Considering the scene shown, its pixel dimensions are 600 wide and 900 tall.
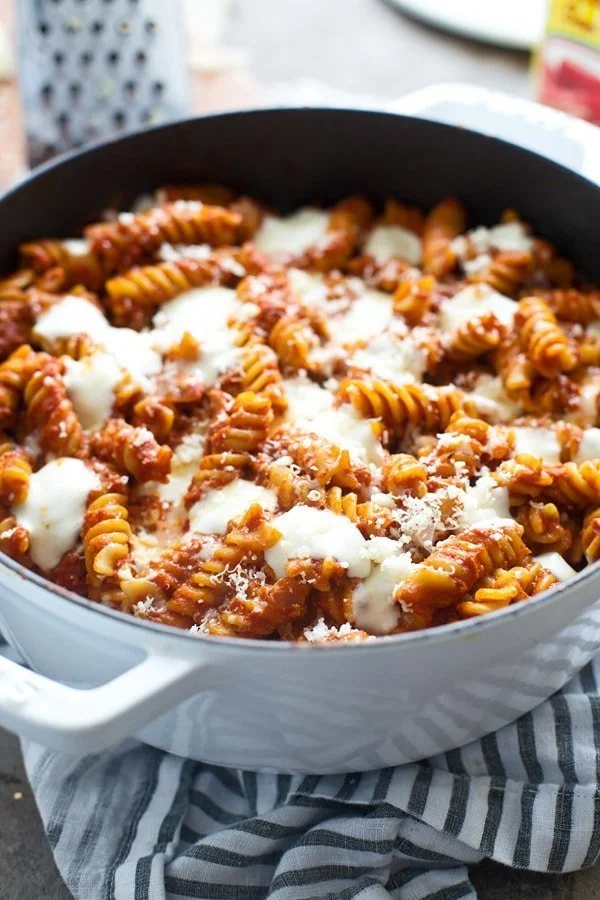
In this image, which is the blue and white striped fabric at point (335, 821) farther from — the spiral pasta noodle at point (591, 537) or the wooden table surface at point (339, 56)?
the wooden table surface at point (339, 56)

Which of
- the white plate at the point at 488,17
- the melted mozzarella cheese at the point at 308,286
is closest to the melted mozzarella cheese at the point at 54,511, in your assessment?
the melted mozzarella cheese at the point at 308,286

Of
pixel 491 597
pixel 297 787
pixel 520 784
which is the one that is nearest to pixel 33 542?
pixel 297 787

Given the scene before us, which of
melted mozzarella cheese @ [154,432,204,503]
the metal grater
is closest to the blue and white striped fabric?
melted mozzarella cheese @ [154,432,204,503]

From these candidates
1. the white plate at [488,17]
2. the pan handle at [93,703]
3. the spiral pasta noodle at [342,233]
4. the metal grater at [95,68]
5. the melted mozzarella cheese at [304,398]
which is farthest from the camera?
the white plate at [488,17]

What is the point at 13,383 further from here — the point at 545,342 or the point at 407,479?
the point at 545,342

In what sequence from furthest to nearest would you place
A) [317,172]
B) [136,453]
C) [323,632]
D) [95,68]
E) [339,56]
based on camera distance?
[339,56], [95,68], [317,172], [136,453], [323,632]

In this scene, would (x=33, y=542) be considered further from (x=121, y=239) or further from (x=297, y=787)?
(x=121, y=239)

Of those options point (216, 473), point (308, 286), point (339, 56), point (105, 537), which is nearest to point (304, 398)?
point (216, 473)
